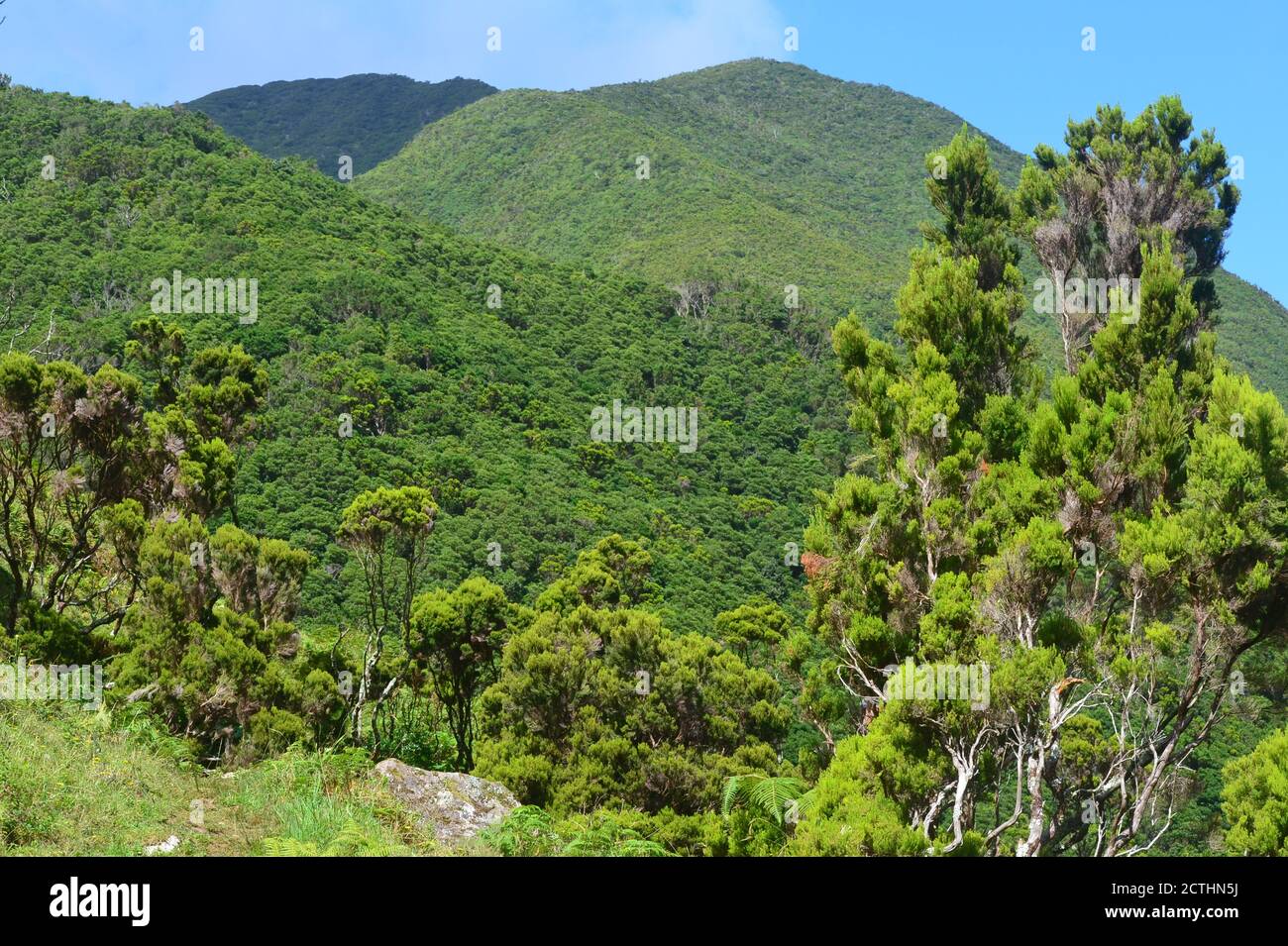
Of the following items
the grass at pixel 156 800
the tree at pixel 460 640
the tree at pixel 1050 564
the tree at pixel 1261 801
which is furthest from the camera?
the tree at pixel 460 640

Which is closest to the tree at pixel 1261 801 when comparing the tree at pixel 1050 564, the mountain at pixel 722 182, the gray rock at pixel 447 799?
the tree at pixel 1050 564

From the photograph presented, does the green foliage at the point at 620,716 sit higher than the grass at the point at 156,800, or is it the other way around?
the grass at the point at 156,800

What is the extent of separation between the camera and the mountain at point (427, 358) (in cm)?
5172

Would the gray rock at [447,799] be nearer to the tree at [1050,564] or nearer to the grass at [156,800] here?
the grass at [156,800]

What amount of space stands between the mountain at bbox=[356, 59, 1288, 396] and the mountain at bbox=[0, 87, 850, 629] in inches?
535

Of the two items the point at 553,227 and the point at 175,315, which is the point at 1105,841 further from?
the point at 553,227

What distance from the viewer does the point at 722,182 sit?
4897 inches

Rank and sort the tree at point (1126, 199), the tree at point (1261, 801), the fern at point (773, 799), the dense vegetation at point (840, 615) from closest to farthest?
the tree at point (1261, 801), the dense vegetation at point (840, 615), the fern at point (773, 799), the tree at point (1126, 199)

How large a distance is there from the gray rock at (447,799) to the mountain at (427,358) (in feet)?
99.2

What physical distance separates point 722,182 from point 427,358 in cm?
6560

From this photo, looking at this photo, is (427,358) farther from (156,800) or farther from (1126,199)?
(156,800)

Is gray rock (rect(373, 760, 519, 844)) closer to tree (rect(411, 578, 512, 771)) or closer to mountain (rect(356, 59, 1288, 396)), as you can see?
tree (rect(411, 578, 512, 771))

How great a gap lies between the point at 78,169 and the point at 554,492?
147 ft

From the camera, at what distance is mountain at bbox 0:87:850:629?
51719 mm
